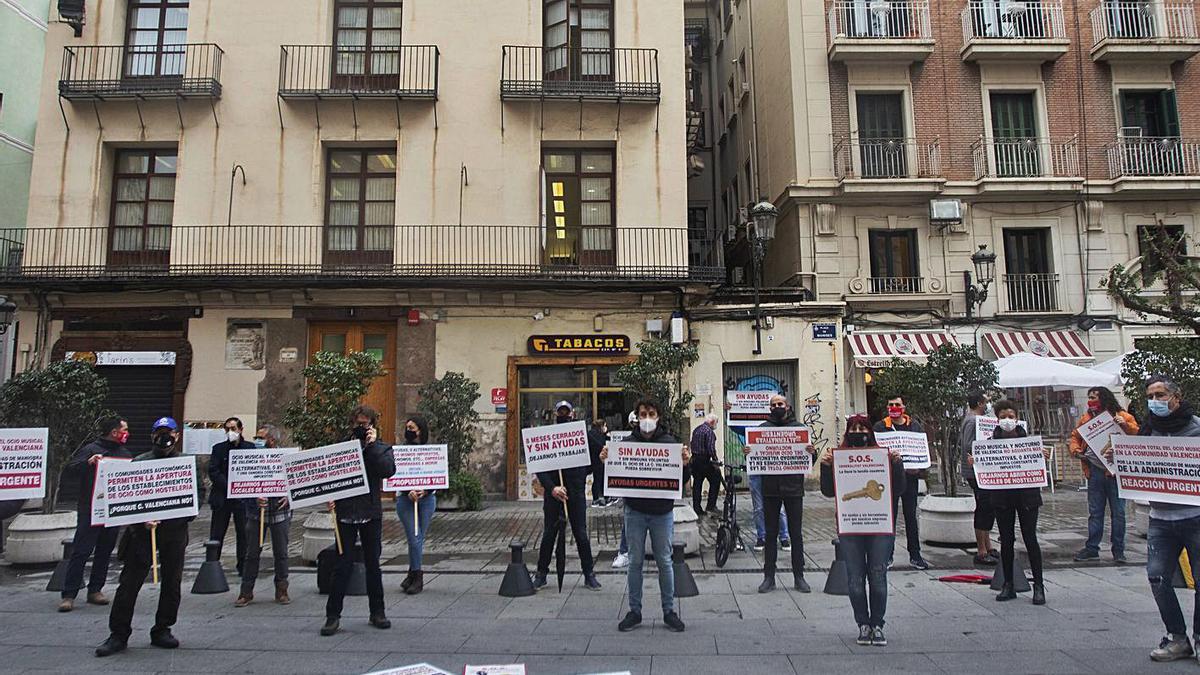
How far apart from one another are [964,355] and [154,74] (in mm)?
18993

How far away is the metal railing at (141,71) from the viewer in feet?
54.5

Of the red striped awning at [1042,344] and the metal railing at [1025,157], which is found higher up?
the metal railing at [1025,157]

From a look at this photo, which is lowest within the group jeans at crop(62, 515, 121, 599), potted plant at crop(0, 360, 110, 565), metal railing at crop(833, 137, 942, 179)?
jeans at crop(62, 515, 121, 599)

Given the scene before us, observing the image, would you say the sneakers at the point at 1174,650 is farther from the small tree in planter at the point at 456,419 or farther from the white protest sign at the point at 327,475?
the small tree in planter at the point at 456,419

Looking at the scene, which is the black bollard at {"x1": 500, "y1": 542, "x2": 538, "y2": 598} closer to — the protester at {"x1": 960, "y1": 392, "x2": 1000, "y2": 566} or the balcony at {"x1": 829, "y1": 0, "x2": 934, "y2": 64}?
the protester at {"x1": 960, "y1": 392, "x2": 1000, "y2": 566}

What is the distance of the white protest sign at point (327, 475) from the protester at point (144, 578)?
0.95 meters

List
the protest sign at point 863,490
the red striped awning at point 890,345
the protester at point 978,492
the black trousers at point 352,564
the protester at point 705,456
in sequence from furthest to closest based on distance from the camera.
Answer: the red striped awning at point 890,345
the protester at point 705,456
the protester at point 978,492
the black trousers at point 352,564
the protest sign at point 863,490

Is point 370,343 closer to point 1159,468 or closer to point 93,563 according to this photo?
point 93,563

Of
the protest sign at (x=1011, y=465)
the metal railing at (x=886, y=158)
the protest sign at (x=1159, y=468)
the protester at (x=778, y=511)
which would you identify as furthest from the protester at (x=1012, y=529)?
the metal railing at (x=886, y=158)

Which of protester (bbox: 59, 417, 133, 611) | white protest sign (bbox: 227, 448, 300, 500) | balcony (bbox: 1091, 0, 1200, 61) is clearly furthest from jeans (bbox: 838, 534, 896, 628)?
balcony (bbox: 1091, 0, 1200, 61)

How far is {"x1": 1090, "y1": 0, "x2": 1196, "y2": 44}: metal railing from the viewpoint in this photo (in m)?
19.8

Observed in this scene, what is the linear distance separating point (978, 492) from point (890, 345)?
33.3 feet

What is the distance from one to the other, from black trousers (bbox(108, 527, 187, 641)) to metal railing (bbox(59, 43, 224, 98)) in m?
13.9

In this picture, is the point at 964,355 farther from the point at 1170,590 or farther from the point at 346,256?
the point at 346,256
